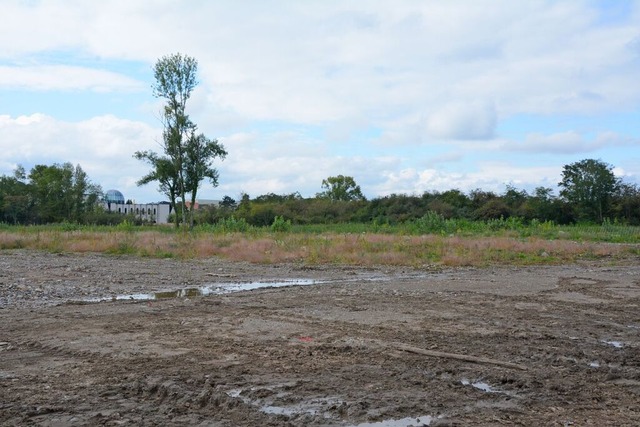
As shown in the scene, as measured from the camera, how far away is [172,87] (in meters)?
50.3

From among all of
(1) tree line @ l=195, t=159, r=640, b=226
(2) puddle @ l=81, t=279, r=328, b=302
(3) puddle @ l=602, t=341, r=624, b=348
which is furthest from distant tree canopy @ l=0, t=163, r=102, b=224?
(3) puddle @ l=602, t=341, r=624, b=348

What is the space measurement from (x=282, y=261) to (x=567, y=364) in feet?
47.9

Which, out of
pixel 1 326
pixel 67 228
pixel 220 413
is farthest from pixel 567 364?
pixel 67 228

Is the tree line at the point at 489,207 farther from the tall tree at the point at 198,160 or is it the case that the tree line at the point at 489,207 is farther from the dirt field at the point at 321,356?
the dirt field at the point at 321,356

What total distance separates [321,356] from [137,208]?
105 metres

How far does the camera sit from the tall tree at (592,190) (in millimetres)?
58469

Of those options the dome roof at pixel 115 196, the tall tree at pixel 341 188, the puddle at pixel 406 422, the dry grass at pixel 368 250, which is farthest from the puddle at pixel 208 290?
the dome roof at pixel 115 196

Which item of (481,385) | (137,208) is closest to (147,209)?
(137,208)

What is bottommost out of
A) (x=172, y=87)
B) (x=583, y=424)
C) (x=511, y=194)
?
(x=583, y=424)

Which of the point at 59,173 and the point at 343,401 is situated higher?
the point at 59,173

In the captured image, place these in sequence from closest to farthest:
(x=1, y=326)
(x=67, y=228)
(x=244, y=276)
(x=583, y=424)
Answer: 1. (x=583, y=424)
2. (x=1, y=326)
3. (x=244, y=276)
4. (x=67, y=228)

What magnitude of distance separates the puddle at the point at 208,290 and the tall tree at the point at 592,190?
48992mm

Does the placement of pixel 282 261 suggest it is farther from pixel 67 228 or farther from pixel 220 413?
pixel 67 228

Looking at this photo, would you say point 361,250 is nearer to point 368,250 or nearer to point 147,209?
point 368,250
